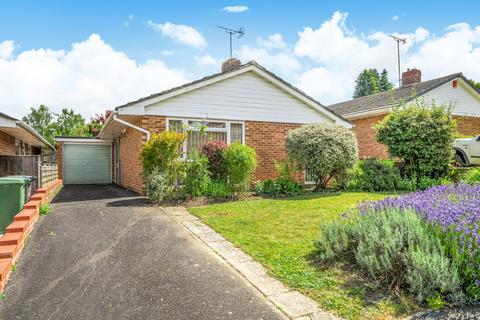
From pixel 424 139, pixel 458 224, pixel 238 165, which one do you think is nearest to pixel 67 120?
pixel 238 165

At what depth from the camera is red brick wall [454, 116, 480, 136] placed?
1792 centimetres

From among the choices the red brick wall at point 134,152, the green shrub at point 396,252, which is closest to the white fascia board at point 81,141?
the red brick wall at point 134,152

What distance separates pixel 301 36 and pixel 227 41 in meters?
4.48

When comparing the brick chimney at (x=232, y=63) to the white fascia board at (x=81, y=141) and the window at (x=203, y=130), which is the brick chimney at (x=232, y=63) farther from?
the white fascia board at (x=81, y=141)

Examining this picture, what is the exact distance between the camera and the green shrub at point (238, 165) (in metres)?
9.06

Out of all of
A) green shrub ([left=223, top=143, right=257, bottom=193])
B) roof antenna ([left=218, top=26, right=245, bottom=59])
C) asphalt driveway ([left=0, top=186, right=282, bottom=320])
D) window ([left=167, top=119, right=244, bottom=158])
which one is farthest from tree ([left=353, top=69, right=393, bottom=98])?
asphalt driveway ([left=0, top=186, right=282, bottom=320])

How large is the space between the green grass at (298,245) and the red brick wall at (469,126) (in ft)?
44.3

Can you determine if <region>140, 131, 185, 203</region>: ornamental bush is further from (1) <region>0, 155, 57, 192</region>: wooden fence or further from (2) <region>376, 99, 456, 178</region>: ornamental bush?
(2) <region>376, 99, 456, 178</region>: ornamental bush

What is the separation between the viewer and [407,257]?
3.19 metres

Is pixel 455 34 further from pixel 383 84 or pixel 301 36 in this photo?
pixel 383 84

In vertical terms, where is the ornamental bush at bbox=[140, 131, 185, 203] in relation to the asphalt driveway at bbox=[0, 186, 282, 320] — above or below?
above

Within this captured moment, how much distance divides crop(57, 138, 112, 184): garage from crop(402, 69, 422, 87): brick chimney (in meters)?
19.1

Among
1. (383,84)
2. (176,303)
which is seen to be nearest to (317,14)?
(176,303)

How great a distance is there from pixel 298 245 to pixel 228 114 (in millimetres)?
7128
